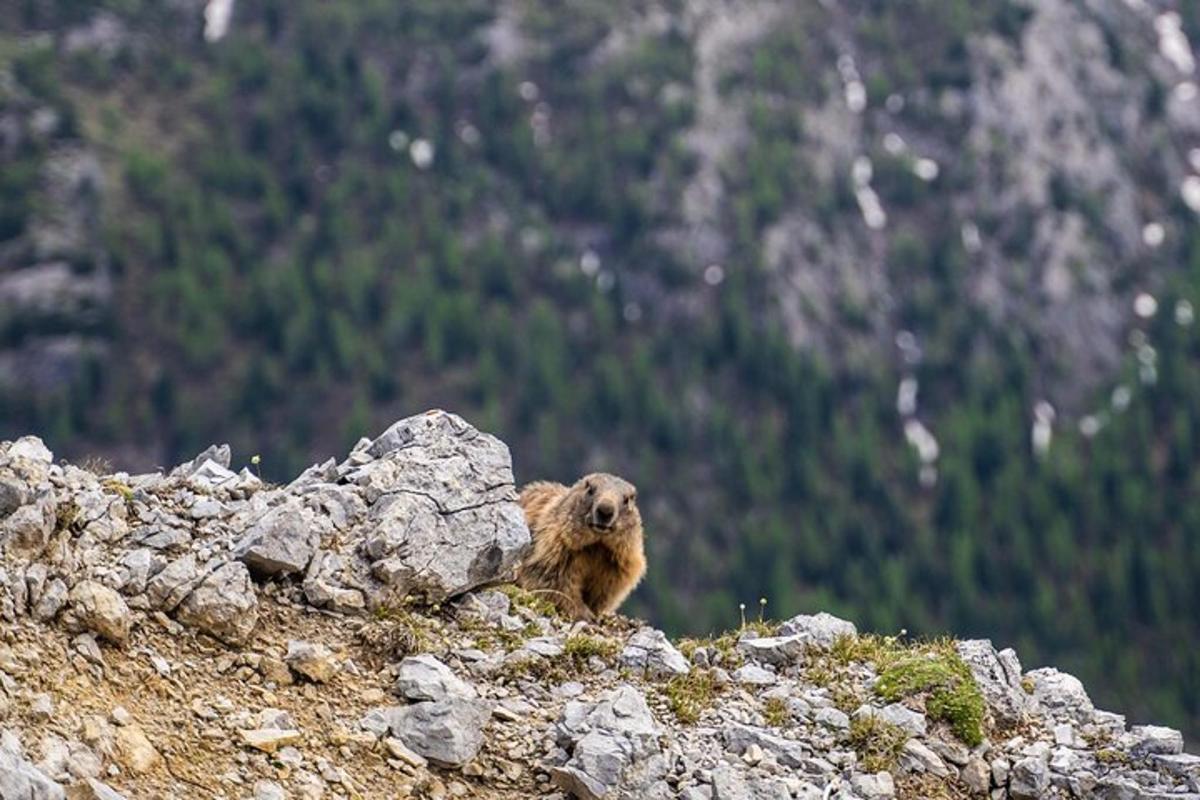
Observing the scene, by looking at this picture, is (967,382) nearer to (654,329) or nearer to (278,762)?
→ (654,329)

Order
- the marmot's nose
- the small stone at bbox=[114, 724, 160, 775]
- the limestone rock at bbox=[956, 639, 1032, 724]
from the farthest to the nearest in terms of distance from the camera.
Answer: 1. the marmot's nose
2. the limestone rock at bbox=[956, 639, 1032, 724]
3. the small stone at bbox=[114, 724, 160, 775]

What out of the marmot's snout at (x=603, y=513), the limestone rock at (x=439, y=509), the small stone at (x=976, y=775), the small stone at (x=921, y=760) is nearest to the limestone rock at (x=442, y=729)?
the limestone rock at (x=439, y=509)

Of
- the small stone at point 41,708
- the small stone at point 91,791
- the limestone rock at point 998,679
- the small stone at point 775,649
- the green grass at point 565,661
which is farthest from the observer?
the small stone at point 775,649

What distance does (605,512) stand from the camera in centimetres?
1978

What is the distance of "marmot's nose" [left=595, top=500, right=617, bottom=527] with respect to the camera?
1973cm

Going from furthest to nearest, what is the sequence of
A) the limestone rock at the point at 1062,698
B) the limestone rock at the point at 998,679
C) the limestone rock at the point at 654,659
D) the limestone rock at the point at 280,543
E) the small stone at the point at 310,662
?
the limestone rock at the point at 1062,698
the limestone rock at the point at 998,679
the limestone rock at the point at 654,659
the limestone rock at the point at 280,543
the small stone at the point at 310,662

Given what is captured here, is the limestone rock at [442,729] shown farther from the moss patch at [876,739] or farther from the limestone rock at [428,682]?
the moss patch at [876,739]

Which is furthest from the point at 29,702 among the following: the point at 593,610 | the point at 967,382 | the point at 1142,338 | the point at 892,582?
the point at 1142,338

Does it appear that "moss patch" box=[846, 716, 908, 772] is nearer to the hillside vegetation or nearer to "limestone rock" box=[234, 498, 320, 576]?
"limestone rock" box=[234, 498, 320, 576]

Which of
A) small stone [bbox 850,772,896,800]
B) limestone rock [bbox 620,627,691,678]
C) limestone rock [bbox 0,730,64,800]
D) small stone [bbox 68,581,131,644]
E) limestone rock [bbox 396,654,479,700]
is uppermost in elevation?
limestone rock [bbox 620,627,691,678]

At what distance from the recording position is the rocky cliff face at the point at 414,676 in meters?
13.5

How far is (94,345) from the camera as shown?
573ft

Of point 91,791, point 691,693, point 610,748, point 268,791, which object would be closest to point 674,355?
point 691,693

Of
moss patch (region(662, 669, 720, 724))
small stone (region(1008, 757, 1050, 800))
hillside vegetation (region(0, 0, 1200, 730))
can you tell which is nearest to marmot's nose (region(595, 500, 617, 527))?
moss patch (region(662, 669, 720, 724))
